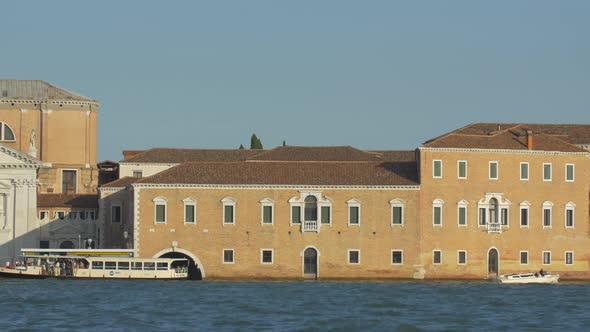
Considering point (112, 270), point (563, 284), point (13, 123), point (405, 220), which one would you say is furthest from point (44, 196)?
point (563, 284)

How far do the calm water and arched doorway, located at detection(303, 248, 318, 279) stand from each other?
6.88 ft

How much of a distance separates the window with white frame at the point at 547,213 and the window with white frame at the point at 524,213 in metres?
0.82

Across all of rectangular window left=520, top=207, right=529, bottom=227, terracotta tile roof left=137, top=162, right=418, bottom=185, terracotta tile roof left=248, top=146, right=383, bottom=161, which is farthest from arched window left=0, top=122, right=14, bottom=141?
rectangular window left=520, top=207, right=529, bottom=227

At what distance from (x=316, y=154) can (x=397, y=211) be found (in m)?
11.1

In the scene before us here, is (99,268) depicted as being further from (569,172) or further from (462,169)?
(569,172)

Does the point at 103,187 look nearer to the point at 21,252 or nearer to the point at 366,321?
the point at 21,252

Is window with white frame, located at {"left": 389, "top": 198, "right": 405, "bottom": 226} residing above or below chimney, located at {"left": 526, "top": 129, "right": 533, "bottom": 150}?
below

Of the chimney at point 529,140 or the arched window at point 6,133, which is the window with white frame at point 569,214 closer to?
the chimney at point 529,140

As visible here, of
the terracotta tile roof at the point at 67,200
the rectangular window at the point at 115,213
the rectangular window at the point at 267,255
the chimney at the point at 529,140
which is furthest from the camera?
the terracotta tile roof at the point at 67,200

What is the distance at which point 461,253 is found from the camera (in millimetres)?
80062

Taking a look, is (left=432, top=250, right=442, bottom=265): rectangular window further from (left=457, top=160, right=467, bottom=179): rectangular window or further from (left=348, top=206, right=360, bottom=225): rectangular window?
(left=348, top=206, right=360, bottom=225): rectangular window

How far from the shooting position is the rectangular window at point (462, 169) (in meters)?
79.9

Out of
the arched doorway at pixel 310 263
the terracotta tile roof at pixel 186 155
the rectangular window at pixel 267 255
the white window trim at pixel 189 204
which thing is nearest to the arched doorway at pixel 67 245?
the terracotta tile roof at pixel 186 155

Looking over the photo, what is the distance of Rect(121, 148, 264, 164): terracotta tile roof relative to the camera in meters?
92.4
